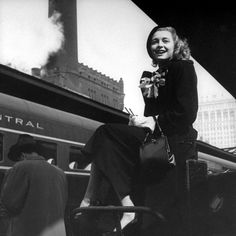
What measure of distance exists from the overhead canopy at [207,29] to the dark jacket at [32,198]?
1.46 m

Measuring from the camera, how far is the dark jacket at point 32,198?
3.14 meters

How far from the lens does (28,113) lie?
5605 millimetres

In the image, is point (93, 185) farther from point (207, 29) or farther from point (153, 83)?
point (207, 29)

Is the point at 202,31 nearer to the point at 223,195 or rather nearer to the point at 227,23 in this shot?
the point at 227,23

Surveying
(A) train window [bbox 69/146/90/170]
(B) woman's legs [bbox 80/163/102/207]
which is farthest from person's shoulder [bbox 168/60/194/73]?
(A) train window [bbox 69/146/90/170]

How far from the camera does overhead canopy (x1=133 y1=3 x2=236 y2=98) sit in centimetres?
265

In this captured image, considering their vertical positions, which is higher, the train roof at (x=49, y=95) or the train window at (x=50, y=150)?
the train roof at (x=49, y=95)

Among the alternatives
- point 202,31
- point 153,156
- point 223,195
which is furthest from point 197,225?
point 202,31

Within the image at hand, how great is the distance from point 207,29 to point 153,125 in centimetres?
186

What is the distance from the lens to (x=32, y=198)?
3234mm

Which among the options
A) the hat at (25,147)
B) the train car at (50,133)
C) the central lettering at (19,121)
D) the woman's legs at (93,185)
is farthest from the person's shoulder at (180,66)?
the central lettering at (19,121)

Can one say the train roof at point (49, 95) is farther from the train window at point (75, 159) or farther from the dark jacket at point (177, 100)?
the dark jacket at point (177, 100)

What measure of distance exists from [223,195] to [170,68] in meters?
0.46

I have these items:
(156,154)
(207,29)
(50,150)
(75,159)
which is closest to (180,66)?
(156,154)
